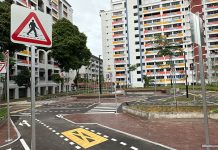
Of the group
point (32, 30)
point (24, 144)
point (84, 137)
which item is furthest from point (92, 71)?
point (32, 30)

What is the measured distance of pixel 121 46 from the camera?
9969cm

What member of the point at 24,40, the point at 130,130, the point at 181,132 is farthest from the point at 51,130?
the point at 24,40

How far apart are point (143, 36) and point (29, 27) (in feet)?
304

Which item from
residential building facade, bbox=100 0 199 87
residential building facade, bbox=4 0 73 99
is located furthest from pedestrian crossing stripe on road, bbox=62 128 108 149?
residential building facade, bbox=100 0 199 87

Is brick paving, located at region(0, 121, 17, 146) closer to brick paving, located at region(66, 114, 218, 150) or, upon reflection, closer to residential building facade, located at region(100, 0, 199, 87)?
brick paving, located at region(66, 114, 218, 150)

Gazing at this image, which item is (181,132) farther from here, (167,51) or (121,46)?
(121,46)

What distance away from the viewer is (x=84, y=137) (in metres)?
13.4

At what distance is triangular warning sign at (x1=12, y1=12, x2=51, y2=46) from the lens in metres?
3.88

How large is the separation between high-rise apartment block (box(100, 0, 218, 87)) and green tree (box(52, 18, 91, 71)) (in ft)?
85.0

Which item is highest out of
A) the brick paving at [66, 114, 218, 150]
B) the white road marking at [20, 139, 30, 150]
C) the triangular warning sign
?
the triangular warning sign

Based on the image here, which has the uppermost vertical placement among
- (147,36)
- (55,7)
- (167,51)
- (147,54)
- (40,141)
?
(55,7)

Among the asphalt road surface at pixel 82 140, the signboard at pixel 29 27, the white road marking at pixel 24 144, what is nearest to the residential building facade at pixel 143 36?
the asphalt road surface at pixel 82 140

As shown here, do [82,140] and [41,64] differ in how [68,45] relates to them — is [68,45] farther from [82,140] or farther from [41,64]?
[82,140]

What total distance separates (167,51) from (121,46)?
75.4 m
